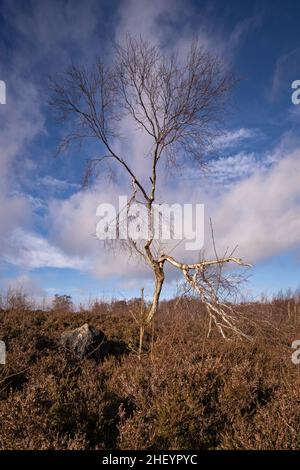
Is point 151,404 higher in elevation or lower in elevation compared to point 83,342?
lower

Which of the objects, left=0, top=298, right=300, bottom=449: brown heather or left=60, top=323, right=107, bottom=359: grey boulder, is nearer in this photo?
left=0, top=298, right=300, bottom=449: brown heather

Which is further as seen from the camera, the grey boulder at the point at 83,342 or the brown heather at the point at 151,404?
the grey boulder at the point at 83,342

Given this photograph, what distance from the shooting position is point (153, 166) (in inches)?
476

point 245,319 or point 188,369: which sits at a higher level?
point 245,319

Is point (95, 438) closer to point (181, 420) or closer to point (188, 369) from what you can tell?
point (181, 420)

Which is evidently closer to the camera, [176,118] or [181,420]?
[181,420]

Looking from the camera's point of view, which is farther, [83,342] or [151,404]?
[83,342]

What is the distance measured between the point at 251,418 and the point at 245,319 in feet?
18.8

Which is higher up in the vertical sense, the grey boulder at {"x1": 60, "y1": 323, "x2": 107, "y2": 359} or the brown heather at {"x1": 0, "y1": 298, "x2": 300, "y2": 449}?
the grey boulder at {"x1": 60, "y1": 323, "x2": 107, "y2": 359}

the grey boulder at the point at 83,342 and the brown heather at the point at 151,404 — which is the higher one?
the grey boulder at the point at 83,342
